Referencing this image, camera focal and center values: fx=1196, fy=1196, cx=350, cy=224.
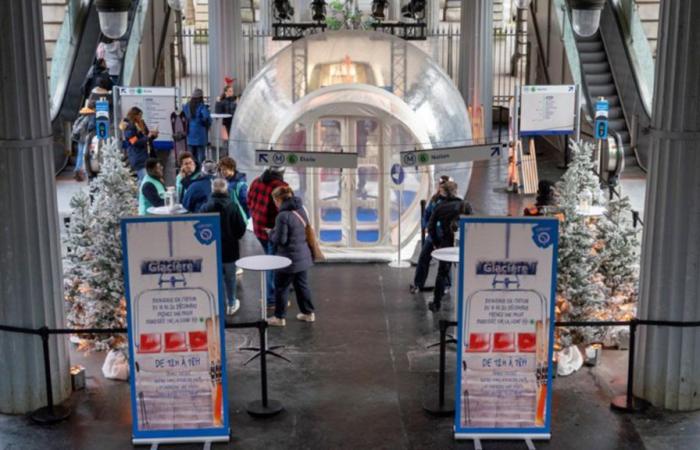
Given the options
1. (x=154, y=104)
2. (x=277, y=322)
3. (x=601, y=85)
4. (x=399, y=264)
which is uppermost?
(x=601, y=85)

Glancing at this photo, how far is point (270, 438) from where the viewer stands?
10.3 metres

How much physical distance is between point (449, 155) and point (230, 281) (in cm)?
363

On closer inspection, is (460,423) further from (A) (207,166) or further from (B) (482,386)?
(A) (207,166)

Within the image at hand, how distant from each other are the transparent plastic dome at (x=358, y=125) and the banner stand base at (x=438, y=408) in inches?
228

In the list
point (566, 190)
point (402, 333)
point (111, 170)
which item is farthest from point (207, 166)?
point (566, 190)

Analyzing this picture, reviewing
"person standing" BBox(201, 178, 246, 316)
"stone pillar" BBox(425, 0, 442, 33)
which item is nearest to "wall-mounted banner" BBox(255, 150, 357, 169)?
"person standing" BBox(201, 178, 246, 316)

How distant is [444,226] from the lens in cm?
1378

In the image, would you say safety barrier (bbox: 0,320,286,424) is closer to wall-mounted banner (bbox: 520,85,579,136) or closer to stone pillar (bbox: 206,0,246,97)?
wall-mounted banner (bbox: 520,85,579,136)

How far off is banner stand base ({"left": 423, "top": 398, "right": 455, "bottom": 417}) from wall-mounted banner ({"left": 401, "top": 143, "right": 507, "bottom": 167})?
511 centimetres

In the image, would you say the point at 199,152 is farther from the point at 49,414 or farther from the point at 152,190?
the point at 49,414

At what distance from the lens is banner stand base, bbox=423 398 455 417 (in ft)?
35.2

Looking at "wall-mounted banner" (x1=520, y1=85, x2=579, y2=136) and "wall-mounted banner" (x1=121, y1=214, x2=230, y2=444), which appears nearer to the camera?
"wall-mounted banner" (x1=121, y1=214, x2=230, y2=444)

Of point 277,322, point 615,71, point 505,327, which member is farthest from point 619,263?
point 615,71

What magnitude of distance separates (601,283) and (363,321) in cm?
285
